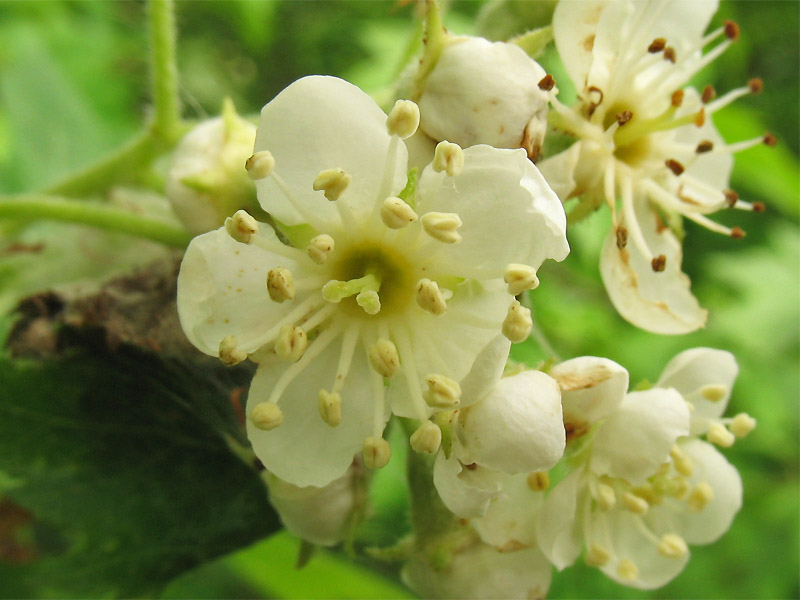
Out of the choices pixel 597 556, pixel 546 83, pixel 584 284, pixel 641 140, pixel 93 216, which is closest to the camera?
pixel 546 83

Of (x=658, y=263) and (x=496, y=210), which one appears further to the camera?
(x=658, y=263)

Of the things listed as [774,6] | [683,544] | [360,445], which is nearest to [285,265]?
[360,445]

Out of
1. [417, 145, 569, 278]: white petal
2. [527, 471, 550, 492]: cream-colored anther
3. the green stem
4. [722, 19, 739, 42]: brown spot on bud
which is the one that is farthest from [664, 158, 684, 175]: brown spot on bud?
the green stem

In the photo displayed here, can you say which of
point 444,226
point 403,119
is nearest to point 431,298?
point 444,226

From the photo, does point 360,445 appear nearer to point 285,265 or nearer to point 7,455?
point 285,265

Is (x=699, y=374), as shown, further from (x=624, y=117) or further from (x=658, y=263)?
(x=624, y=117)

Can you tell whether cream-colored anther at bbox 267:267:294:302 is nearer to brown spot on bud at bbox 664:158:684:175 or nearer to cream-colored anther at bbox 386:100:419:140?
cream-colored anther at bbox 386:100:419:140

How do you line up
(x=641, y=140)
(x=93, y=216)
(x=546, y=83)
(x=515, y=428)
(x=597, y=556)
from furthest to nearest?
(x=93, y=216) < (x=641, y=140) < (x=597, y=556) < (x=546, y=83) < (x=515, y=428)
